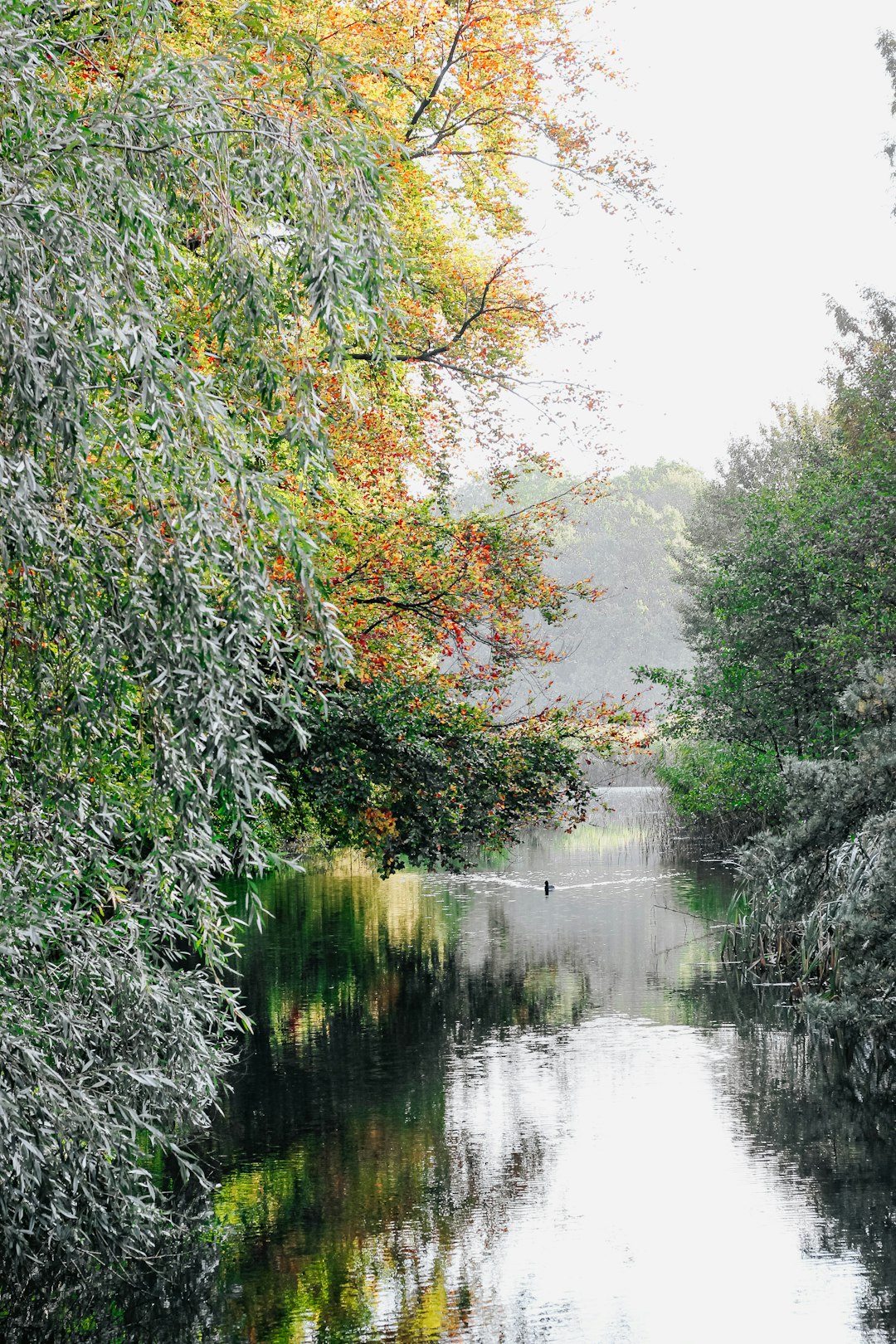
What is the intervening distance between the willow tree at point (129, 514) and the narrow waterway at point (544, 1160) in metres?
1.54

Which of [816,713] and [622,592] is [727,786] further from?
[622,592]

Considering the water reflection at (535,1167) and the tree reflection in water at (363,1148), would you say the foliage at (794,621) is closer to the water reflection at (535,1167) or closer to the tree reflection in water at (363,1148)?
the water reflection at (535,1167)

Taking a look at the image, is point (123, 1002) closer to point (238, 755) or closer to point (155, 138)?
point (238, 755)

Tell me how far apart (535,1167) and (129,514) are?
221 inches

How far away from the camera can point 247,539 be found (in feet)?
17.9

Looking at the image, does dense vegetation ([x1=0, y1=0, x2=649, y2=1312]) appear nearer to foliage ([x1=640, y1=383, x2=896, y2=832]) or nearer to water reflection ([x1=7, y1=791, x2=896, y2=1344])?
water reflection ([x1=7, y1=791, x2=896, y2=1344])

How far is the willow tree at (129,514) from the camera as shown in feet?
15.8

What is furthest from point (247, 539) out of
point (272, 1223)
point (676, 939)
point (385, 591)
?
point (676, 939)

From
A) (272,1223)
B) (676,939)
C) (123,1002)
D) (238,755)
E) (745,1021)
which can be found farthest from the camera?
(676,939)

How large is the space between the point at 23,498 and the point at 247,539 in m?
1.10

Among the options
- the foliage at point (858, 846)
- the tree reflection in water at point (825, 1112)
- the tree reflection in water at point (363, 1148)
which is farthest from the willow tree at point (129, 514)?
the foliage at point (858, 846)

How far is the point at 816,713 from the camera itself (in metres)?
20.1

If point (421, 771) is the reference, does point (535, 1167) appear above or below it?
below

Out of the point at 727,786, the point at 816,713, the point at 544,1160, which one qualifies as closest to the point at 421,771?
the point at 544,1160
